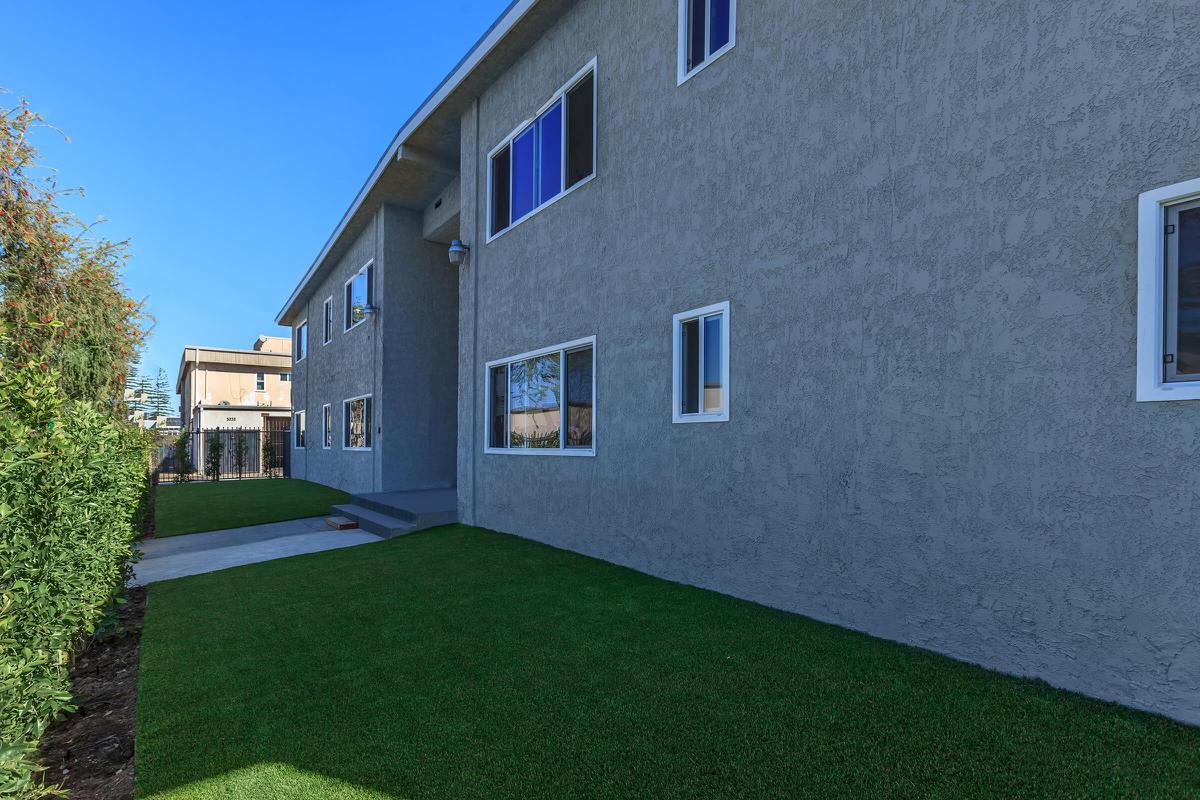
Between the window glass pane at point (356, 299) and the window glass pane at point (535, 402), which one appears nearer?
the window glass pane at point (535, 402)

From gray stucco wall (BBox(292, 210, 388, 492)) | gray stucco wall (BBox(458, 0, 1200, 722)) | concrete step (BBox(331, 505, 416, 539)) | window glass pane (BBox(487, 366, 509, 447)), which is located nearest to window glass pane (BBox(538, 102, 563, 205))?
gray stucco wall (BBox(458, 0, 1200, 722))

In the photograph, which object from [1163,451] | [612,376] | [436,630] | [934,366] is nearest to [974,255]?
[934,366]

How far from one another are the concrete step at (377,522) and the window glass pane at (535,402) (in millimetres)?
2229

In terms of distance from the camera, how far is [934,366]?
3.83m

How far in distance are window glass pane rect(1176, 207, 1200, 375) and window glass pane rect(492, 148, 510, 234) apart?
766cm

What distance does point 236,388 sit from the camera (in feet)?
117

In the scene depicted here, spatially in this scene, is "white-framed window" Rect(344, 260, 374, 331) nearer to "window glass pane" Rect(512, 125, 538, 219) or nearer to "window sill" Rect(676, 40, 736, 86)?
"window glass pane" Rect(512, 125, 538, 219)

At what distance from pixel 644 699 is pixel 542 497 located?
4.65 metres

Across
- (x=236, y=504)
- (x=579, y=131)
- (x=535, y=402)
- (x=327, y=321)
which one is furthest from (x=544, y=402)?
(x=327, y=321)

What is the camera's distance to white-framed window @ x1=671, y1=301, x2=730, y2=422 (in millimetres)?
5340

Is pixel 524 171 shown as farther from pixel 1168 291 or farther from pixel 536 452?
pixel 1168 291

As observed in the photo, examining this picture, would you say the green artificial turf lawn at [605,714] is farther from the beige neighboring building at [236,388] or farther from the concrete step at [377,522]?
the beige neighboring building at [236,388]

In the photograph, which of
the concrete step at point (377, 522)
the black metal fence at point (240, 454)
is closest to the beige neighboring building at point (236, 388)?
the black metal fence at point (240, 454)

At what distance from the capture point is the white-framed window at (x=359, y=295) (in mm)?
14539
